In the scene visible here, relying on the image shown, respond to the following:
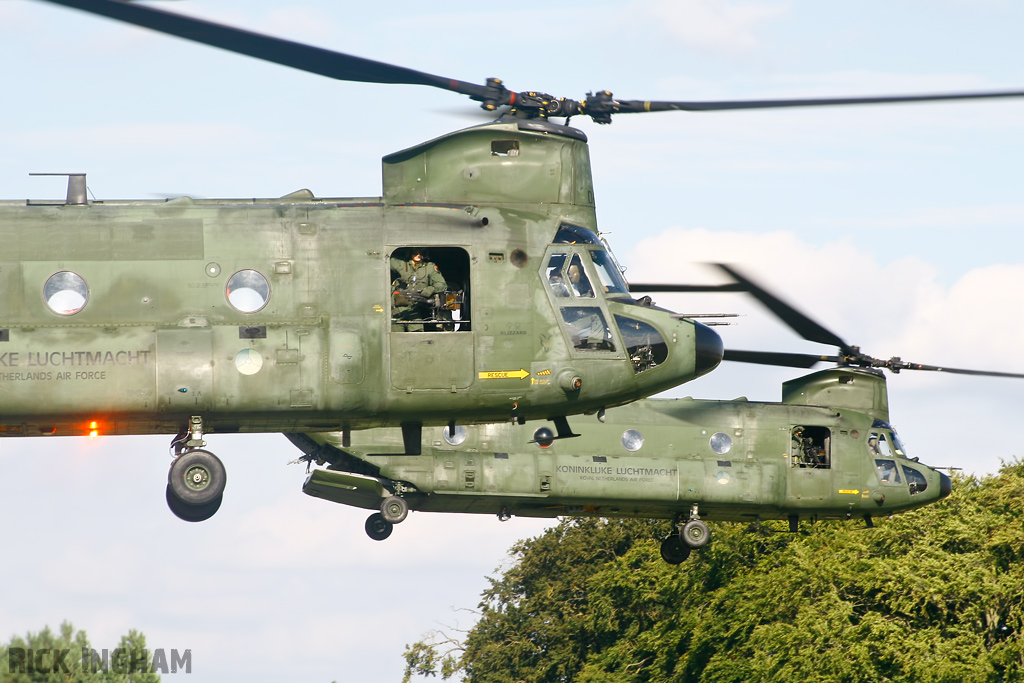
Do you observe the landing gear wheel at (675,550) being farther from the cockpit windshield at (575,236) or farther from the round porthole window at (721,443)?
the cockpit windshield at (575,236)

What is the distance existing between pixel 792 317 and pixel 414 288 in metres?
15.4

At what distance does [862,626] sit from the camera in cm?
4872

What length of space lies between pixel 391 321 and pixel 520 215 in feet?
8.60

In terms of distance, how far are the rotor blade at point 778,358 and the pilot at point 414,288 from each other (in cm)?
1380

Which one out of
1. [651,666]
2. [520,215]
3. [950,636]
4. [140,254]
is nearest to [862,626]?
[950,636]

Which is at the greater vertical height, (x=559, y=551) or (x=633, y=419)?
(x=559, y=551)

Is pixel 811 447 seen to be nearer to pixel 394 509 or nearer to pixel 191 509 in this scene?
pixel 394 509

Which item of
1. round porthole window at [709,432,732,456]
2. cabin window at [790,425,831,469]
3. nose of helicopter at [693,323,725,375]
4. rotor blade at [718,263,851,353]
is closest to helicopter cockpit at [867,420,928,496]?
cabin window at [790,425,831,469]

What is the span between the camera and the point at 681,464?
3378 cm

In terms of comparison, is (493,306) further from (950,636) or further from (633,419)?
(950,636)

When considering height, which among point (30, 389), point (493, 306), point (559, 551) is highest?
point (559, 551)

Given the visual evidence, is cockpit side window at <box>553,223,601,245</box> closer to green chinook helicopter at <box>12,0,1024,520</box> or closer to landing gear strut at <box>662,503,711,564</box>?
green chinook helicopter at <box>12,0,1024,520</box>

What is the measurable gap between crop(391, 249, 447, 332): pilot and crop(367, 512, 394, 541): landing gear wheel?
12.9m

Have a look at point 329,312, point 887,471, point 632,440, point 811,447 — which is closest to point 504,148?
point 329,312
